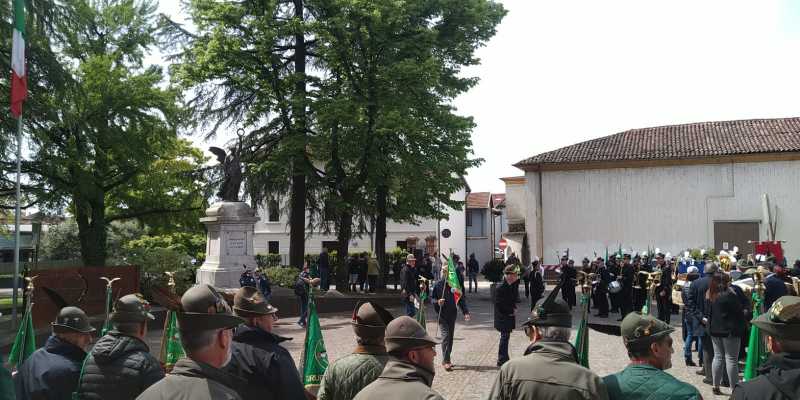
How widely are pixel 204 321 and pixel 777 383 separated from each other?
2.79 m

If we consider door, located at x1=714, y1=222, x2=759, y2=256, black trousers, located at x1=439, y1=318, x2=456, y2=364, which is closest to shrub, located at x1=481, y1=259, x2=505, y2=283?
black trousers, located at x1=439, y1=318, x2=456, y2=364

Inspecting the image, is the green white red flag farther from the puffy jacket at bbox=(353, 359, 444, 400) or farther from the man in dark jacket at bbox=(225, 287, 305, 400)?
the puffy jacket at bbox=(353, 359, 444, 400)

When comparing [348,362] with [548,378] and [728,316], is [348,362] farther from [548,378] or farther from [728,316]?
[728,316]

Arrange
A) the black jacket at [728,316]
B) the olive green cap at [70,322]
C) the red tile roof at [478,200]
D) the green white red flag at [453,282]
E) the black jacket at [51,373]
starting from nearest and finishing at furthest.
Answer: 1. the black jacket at [51,373]
2. the olive green cap at [70,322]
3. the black jacket at [728,316]
4. the green white red flag at [453,282]
5. the red tile roof at [478,200]

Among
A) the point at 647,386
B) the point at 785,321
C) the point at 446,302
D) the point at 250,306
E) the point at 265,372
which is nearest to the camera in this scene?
the point at 647,386

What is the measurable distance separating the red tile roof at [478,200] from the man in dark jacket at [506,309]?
153 ft

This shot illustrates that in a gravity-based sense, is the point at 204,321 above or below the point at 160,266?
above

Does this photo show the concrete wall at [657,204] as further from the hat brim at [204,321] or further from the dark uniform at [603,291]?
the hat brim at [204,321]

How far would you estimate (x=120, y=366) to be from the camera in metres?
3.79

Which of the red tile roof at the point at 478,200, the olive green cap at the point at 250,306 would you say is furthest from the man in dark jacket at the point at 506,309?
the red tile roof at the point at 478,200

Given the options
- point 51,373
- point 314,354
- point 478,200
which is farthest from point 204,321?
point 478,200

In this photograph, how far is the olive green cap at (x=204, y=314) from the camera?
2.69 meters

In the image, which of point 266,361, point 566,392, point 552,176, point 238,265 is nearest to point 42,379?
point 266,361

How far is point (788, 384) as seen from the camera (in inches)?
124
